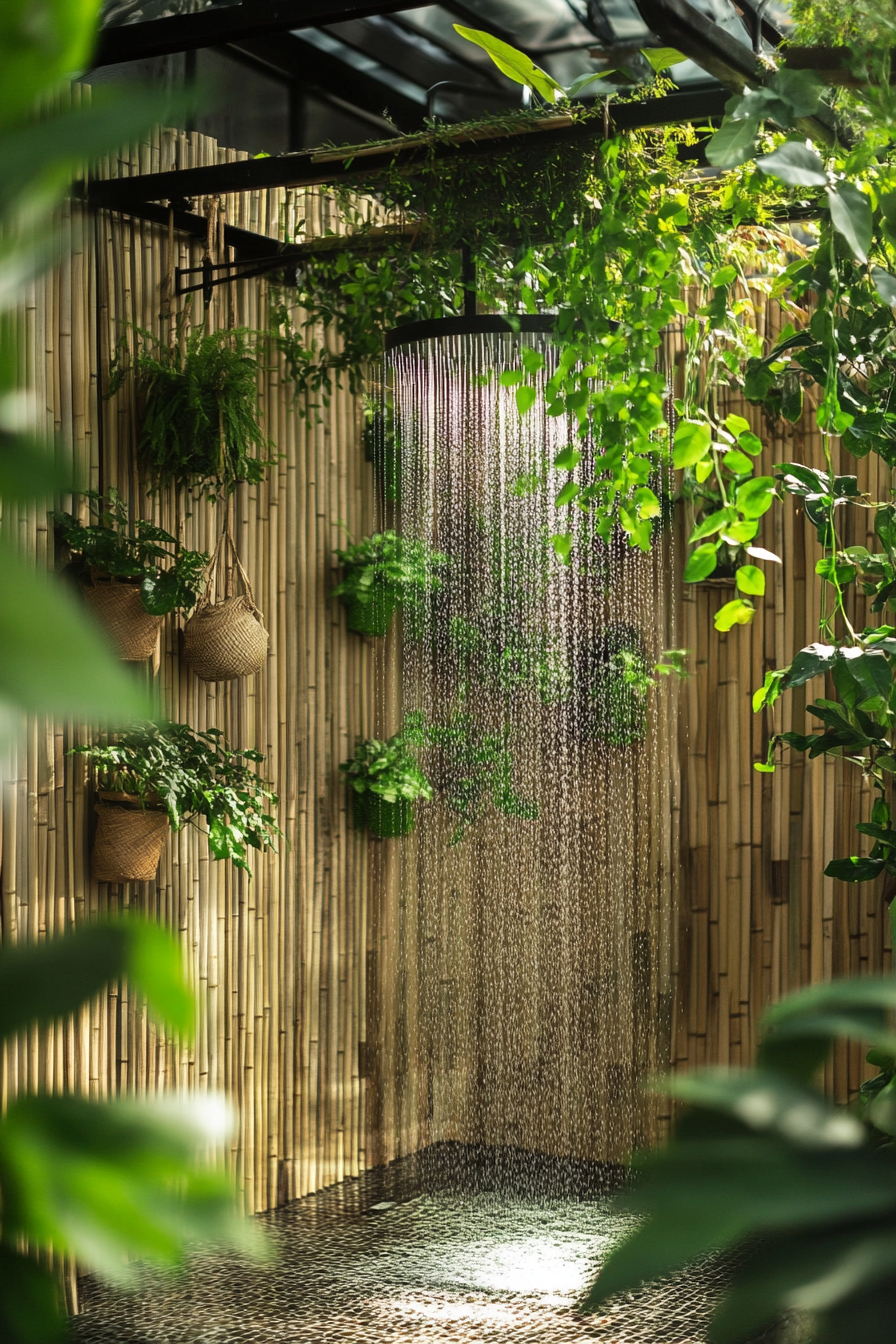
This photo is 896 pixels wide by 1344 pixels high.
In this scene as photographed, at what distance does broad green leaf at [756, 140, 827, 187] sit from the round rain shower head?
1550 mm

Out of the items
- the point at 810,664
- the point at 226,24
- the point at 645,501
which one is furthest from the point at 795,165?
the point at 226,24

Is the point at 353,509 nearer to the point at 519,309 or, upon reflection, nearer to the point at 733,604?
the point at 519,309

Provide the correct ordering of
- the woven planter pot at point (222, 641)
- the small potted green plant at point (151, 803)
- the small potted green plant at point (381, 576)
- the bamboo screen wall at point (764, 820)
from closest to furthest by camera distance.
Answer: the small potted green plant at point (151, 803) < the woven planter pot at point (222, 641) < the bamboo screen wall at point (764, 820) < the small potted green plant at point (381, 576)

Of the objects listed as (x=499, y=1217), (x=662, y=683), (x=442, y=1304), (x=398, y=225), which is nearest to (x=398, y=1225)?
(x=499, y=1217)

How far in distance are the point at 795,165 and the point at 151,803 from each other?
2.18 metres

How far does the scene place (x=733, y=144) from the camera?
4.98 feet

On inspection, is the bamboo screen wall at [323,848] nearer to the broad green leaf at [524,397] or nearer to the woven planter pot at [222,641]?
the woven planter pot at [222,641]

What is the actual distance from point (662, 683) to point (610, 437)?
74.2 inches

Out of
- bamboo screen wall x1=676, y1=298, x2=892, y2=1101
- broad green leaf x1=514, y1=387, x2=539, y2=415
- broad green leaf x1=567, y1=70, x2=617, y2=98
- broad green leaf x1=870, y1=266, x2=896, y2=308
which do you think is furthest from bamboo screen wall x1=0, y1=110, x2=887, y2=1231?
broad green leaf x1=870, y1=266, x2=896, y2=308

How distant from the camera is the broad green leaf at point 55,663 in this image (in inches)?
7.1

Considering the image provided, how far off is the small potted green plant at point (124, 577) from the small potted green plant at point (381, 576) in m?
0.95

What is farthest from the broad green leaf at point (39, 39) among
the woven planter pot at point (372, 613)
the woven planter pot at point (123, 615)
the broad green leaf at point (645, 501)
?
the woven planter pot at point (372, 613)

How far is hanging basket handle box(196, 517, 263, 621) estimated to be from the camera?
11.3 feet

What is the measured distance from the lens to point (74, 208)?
3.12 meters
